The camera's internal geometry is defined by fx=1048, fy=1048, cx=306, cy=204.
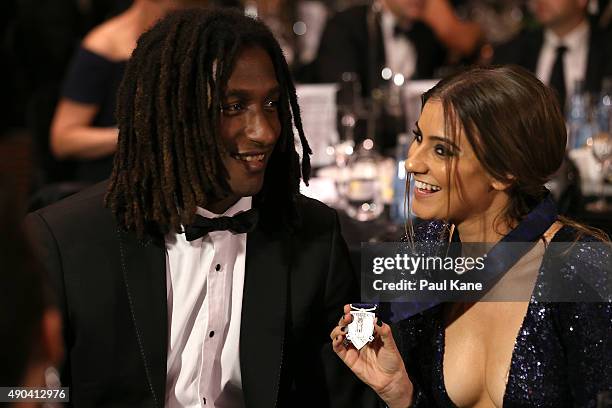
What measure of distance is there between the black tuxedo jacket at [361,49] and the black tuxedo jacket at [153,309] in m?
2.19

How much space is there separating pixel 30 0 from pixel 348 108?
66.7 inches

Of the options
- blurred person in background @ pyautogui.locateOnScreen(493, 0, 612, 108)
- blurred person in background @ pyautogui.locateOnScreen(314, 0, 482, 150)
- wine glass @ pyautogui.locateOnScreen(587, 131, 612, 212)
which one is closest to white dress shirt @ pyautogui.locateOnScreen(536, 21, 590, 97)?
blurred person in background @ pyautogui.locateOnScreen(493, 0, 612, 108)

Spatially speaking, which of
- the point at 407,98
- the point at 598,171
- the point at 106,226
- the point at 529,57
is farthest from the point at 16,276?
the point at 529,57

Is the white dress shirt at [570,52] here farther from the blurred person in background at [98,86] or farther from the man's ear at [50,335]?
the man's ear at [50,335]

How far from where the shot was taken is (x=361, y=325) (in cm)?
178

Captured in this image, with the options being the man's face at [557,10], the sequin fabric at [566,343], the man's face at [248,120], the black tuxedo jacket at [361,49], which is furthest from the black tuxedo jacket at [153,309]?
the man's face at [557,10]

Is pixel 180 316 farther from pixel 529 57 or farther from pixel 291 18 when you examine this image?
pixel 291 18

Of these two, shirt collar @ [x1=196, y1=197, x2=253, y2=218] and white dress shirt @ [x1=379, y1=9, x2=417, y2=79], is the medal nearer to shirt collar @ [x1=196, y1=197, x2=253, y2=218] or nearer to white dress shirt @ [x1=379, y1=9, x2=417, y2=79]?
shirt collar @ [x1=196, y1=197, x2=253, y2=218]

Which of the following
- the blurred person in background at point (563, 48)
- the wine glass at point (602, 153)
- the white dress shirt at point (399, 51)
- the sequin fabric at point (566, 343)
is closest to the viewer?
the sequin fabric at point (566, 343)

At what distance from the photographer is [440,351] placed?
6.24 feet

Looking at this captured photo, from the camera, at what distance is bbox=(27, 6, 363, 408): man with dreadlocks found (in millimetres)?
1881

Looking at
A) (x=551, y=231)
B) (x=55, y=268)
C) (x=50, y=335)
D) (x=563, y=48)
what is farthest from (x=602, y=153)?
(x=50, y=335)

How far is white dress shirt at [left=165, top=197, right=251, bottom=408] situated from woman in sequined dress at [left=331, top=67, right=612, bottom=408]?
0.26m

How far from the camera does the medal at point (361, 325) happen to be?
178 cm
